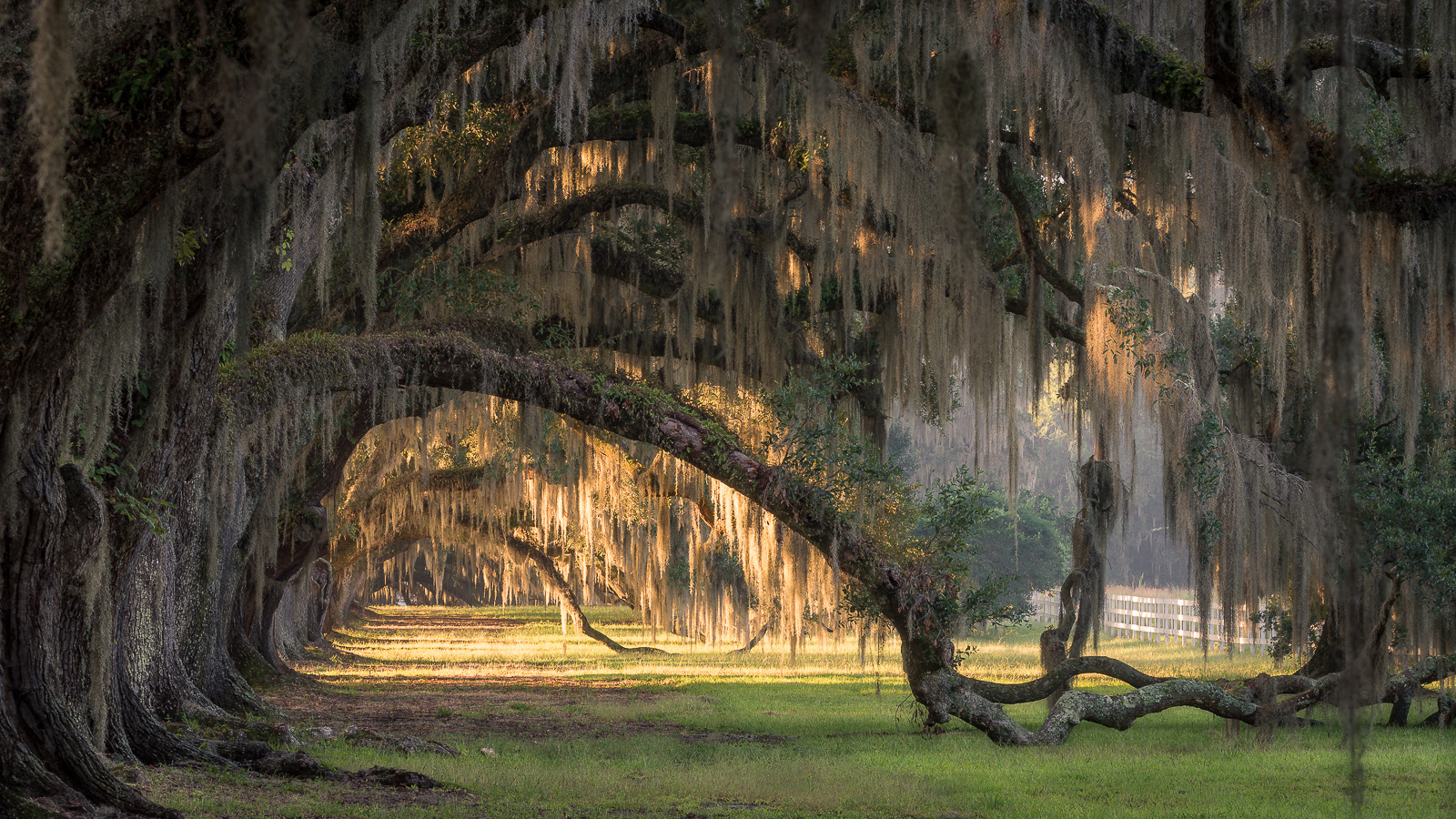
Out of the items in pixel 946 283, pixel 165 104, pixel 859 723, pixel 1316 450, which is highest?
pixel 946 283

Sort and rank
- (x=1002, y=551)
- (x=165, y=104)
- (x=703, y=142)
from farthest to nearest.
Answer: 1. (x=1002, y=551)
2. (x=703, y=142)
3. (x=165, y=104)

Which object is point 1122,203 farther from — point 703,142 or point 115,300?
point 115,300

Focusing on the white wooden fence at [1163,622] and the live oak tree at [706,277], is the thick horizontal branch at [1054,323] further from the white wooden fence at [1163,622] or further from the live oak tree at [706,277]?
the white wooden fence at [1163,622]

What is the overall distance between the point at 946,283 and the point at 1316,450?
27.8 ft

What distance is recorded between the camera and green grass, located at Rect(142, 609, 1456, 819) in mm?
7566

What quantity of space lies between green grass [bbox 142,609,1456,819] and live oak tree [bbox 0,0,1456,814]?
805 millimetres

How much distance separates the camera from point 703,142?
10.8 metres

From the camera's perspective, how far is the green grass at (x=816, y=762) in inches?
298

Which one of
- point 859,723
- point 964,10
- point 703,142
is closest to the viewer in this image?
point 964,10

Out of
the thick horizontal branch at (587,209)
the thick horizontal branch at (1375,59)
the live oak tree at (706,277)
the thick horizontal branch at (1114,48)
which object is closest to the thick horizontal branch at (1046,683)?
the live oak tree at (706,277)

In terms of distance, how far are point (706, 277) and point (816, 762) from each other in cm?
433

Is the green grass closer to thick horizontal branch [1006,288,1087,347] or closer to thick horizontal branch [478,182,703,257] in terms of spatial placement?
thick horizontal branch [1006,288,1087,347]

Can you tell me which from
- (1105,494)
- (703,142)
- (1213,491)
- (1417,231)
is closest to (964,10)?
(1417,231)

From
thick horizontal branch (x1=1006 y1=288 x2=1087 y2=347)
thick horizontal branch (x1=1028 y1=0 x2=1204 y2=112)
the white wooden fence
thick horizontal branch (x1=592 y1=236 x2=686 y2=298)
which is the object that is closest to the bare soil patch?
thick horizontal branch (x1=592 y1=236 x2=686 y2=298)
